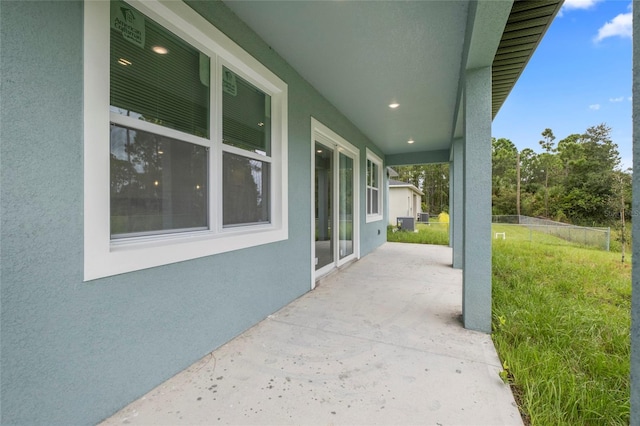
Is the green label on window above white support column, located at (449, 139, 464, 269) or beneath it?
above

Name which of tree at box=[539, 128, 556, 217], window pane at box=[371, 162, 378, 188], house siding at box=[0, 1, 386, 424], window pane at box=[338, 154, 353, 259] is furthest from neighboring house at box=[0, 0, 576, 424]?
tree at box=[539, 128, 556, 217]

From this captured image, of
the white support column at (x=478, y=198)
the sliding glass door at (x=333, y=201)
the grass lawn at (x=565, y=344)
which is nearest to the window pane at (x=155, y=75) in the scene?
the sliding glass door at (x=333, y=201)

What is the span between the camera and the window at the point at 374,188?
7391 mm

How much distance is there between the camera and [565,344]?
7.76 feet

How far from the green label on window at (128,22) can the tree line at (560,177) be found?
23509mm

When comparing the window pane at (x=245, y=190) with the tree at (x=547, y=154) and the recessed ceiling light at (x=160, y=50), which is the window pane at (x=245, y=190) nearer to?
the recessed ceiling light at (x=160, y=50)

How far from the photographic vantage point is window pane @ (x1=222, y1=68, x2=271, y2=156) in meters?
2.61

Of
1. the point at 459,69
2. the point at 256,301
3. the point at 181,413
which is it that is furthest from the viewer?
the point at 459,69

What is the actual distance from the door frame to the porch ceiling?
0.62 metres

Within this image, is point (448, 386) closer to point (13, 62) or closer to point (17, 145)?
point (17, 145)

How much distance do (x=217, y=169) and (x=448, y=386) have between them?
247 centimetres

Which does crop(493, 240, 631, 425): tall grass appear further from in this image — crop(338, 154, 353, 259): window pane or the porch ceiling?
crop(338, 154, 353, 259): window pane

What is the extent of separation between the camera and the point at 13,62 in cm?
126

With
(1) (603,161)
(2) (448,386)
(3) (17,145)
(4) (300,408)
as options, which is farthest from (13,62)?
(1) (603,161)
